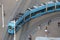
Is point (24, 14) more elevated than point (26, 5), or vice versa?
point (26, 5)

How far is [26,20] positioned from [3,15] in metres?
0.72

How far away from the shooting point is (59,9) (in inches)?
169

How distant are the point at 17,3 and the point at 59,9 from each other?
1193 millimetres

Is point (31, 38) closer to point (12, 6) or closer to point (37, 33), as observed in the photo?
point (37, 33)

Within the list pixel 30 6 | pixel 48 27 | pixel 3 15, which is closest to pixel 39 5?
pixel 30 6

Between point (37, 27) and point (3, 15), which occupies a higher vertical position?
point (3, 15)

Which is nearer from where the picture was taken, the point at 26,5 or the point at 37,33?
the point at 37,33

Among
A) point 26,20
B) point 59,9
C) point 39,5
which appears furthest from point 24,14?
point 59,9

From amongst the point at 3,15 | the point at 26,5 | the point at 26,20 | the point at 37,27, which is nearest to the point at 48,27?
the point at 37,27

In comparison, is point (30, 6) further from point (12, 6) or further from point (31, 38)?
point (31, 38)

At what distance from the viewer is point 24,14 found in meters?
4.49

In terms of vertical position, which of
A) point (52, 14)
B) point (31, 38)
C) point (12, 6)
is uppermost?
point (12, 6)

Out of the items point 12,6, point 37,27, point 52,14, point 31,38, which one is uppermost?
point 12,6

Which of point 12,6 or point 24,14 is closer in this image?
point 24,14
